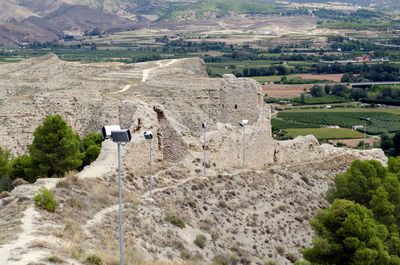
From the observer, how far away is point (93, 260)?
17016mm

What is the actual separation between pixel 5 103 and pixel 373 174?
32.5m

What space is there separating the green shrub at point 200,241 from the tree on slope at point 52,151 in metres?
10.5

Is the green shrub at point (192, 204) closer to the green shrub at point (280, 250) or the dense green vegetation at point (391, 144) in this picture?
the green shrub at point (280, 250)

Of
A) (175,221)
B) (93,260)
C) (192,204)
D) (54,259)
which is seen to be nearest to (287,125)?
(192,204)

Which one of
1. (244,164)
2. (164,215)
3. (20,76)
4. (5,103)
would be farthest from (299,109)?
(164,215)

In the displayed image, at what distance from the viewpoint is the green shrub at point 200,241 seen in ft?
75.3

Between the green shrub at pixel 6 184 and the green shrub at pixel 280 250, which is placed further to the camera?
the green shrub at pixel 6 184

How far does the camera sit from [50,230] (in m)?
18.8

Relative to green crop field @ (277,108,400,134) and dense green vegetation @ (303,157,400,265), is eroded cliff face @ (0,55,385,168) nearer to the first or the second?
dense green vegetation @ (303,157,400,265)

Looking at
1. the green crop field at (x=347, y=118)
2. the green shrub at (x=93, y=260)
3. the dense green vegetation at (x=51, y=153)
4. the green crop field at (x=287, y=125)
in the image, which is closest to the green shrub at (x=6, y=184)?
the dense green vegetation at (x=51, y=153)

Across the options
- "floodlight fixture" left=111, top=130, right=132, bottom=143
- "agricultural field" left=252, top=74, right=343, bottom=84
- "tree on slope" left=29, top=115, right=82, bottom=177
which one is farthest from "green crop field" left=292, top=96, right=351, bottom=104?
"floodlight fixture" left=111, top=130, right=132, bottom=143

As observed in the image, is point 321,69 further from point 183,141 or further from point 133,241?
point 133,241

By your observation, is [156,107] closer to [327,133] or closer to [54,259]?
[54,259]

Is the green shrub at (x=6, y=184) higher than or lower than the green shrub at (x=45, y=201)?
lower
